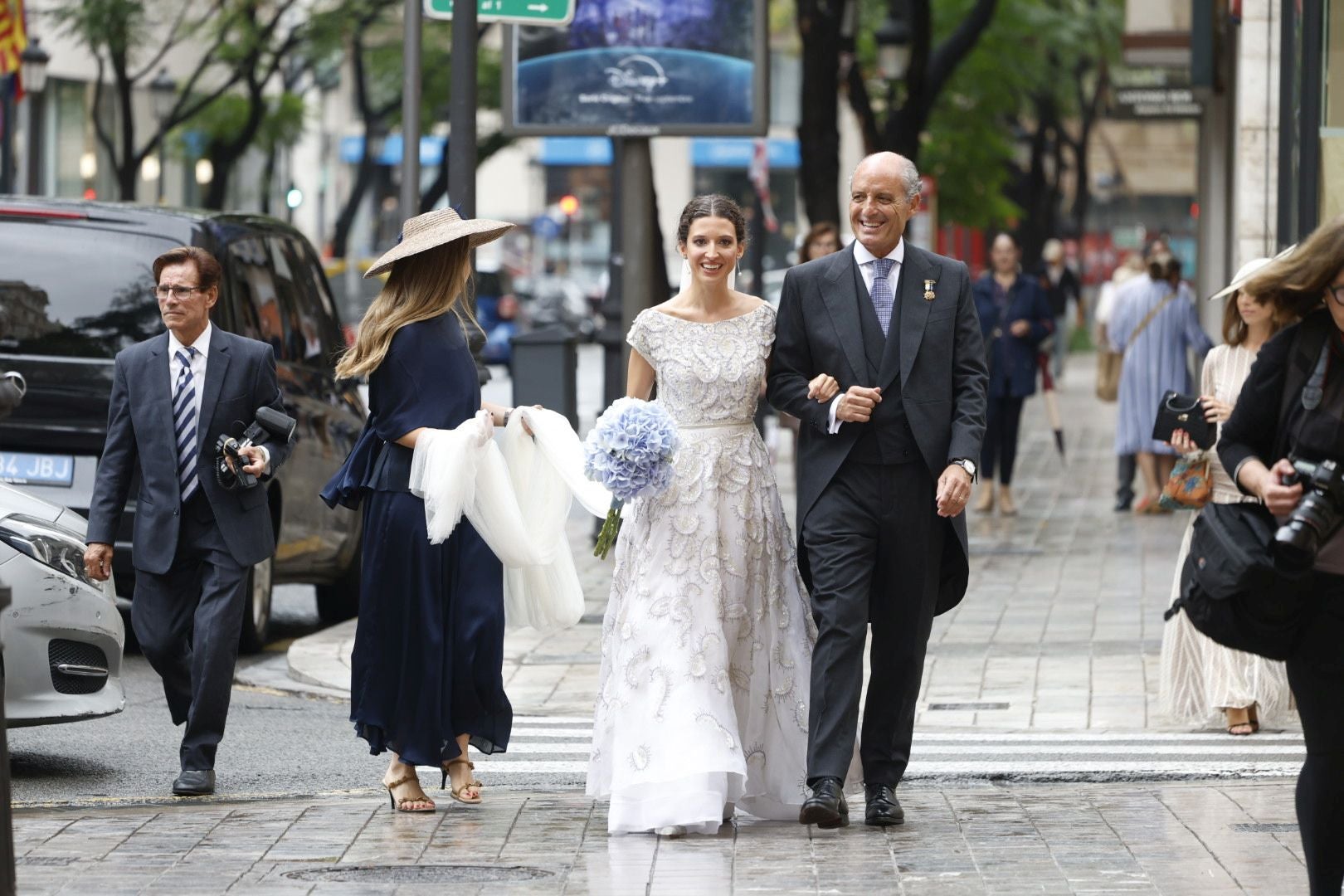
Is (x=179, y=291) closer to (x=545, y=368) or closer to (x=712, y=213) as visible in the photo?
(x=712, y=213)

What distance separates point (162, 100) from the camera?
41.3 meters

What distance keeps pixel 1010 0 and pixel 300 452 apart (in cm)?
2167

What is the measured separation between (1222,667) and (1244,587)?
3836 millimetres

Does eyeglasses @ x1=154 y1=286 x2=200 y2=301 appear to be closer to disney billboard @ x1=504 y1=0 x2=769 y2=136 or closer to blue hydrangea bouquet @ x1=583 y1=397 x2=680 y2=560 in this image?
blue hydrangea bouquet @ x1=583 y1=397 x2=680 y2=560

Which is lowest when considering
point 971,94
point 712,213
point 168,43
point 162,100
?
point 712,213

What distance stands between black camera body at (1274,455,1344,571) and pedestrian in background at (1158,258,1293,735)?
11.4 feet

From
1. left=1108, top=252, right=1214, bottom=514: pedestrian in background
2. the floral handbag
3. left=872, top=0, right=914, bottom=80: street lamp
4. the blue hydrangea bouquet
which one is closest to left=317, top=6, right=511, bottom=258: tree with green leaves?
left=872, top=0, right=914, bottom=80: street lamp

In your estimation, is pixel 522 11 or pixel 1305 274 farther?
pixel 522 11

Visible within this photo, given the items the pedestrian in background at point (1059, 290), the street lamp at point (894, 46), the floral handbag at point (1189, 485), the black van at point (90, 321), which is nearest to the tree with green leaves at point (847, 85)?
the street lamp at point (894, 46)

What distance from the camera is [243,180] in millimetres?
50406

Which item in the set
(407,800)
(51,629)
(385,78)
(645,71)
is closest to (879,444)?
(407,800)

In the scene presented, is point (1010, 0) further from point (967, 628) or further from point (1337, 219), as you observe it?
point (1337, 219)

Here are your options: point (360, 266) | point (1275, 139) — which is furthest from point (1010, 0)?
point (1275, 139)

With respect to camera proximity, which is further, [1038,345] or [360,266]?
[360,266]
